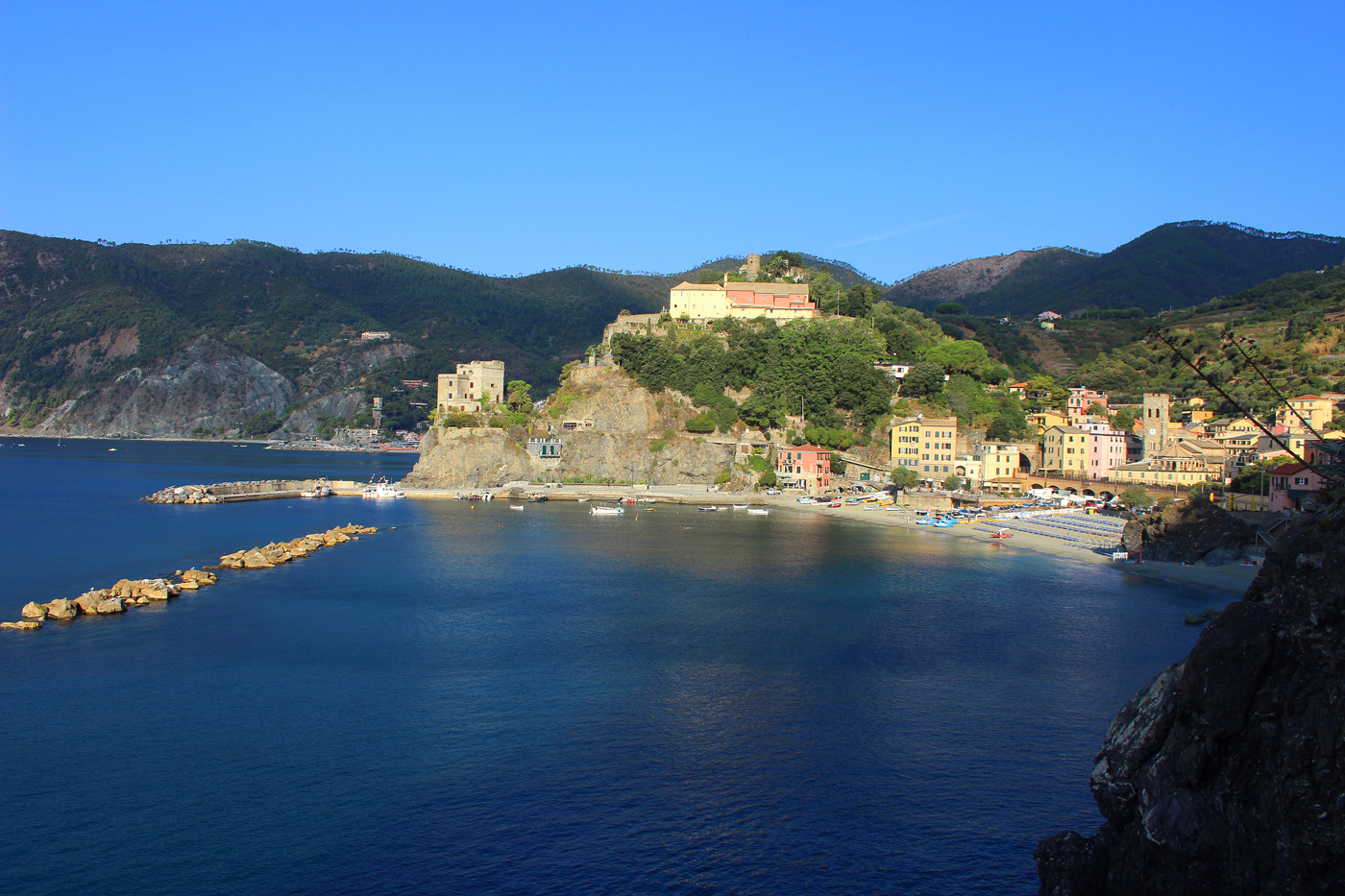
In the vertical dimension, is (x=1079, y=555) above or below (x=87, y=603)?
above

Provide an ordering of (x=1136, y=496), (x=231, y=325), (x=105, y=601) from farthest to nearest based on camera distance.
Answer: (x=231, y=325) → (x=1136, y=496) → (x=105, y=601)

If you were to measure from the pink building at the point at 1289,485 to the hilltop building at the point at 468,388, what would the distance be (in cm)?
5316

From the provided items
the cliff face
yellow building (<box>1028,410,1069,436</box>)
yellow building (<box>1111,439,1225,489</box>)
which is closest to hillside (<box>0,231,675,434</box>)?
the cliff face

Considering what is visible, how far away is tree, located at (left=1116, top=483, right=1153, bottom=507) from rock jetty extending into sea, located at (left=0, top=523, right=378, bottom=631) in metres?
38.8

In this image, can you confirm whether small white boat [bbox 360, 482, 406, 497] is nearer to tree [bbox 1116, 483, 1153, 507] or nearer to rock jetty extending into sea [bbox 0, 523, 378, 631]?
rock jetty extending into sea [bbox 0, 523, 378, 631]

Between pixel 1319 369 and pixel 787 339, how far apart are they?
36198 mm

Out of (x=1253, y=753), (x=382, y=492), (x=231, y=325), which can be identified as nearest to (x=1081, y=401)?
(x=382, y=492)

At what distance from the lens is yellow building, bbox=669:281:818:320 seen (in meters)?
70.8

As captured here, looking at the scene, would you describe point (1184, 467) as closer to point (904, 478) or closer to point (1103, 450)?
point (1103, 450)

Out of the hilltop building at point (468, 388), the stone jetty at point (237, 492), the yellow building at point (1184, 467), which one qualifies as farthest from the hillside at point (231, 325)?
the yellow building at point (1184, 467)

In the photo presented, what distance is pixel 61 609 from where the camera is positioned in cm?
2697

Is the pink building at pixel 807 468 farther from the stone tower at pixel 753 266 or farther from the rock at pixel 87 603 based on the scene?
the rock at pixel 87 603

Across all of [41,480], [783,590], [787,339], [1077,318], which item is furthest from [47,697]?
[1077,318]

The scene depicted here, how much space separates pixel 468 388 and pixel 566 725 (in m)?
58.6
